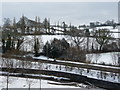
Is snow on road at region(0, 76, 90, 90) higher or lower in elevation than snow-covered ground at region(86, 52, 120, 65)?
lower

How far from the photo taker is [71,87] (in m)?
7.60

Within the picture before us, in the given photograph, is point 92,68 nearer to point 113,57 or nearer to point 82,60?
point 82,60

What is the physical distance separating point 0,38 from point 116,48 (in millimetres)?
6480

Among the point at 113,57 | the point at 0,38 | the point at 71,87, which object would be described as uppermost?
the point at 0,38

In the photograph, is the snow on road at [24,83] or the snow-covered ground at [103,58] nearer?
the snow on road at [24,83]

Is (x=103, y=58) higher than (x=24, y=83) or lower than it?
higher

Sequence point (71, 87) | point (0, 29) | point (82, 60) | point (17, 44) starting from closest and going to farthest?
point (71, 87)
point (82, 60)
point (17, 44)
point (0, 29)

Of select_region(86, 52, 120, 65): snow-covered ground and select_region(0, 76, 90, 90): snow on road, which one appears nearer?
select_region(0, 76, 90, 90): snow on road

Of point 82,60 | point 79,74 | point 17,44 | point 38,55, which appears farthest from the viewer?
point 17,44

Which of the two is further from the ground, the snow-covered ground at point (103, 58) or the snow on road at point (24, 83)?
the snow-covered ground at point (103, 58)

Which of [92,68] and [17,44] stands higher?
[17,44]

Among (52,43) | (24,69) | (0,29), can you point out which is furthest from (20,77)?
(0,29)

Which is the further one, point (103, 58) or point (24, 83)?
point (103, 58)

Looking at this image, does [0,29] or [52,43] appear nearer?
[52,43]
